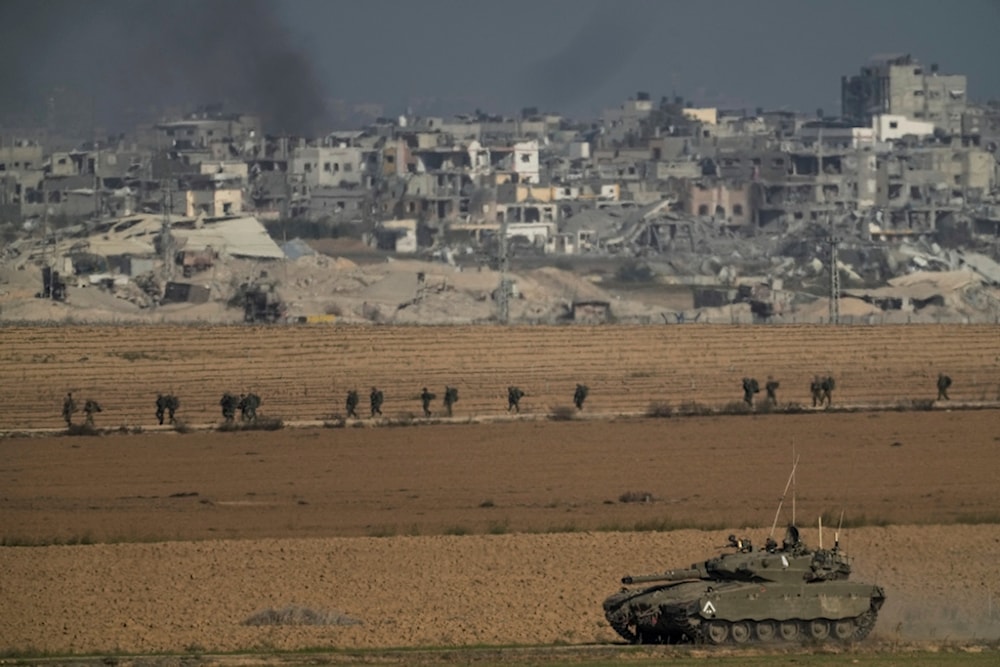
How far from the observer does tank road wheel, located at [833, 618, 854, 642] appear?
65.6 feet

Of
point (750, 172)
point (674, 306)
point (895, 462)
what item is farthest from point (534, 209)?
point (895, 462)

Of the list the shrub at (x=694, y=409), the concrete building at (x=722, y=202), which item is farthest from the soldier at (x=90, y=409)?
the concrete building at (x=722, y=202)

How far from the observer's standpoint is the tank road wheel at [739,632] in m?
19.8

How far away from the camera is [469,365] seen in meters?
51.8

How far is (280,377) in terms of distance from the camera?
49.7m

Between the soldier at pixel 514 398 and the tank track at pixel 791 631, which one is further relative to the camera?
the soldier at pixel 514 398

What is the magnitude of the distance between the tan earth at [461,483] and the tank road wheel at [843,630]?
0.82m

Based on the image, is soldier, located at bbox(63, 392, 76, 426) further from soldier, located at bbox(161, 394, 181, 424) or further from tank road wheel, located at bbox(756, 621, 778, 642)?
tank road wheel, located at bbox(756, 621, 778, 642)

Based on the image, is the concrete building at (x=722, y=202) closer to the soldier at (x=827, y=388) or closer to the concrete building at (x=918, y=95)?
the concrete building at (x=918, y=95)

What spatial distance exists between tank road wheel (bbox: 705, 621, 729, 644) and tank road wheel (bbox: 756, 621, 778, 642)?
0.33m

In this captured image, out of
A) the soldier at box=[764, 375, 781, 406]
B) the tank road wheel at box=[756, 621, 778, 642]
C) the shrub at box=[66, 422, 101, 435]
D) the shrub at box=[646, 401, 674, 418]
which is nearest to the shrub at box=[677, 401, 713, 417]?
the shrub at box=[646, 401, 674, 418]

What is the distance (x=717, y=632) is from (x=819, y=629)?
1008mm

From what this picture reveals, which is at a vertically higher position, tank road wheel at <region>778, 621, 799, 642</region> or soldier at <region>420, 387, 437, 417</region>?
soldier at <region>420, 387, 437, 417</region>

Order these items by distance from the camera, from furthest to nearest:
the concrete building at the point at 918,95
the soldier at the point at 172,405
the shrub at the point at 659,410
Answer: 1. the concrete building at the point at 918,95
2. the shrub at the point at 659,410
3. the soldier at the point at 172,405
